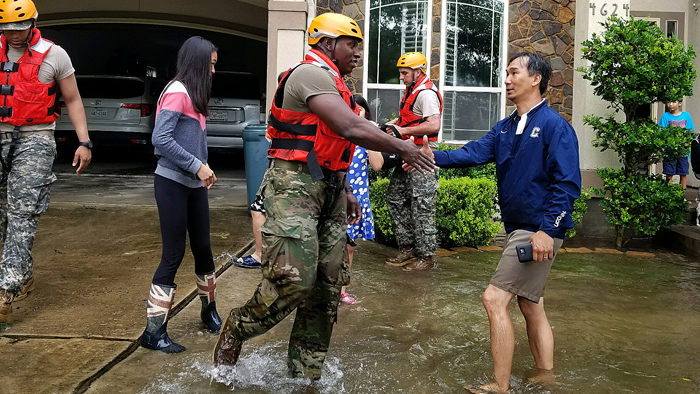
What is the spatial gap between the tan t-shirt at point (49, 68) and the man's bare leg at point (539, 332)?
3307 mm

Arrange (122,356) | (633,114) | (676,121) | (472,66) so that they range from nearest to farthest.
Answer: (122,356) < (633,114) < (472,66) < (676,121)

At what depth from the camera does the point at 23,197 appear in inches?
182

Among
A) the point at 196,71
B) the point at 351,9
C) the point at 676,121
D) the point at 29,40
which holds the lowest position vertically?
the point at 196,71

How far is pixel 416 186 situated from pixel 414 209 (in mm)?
228

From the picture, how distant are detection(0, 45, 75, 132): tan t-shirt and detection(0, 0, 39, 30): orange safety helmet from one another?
211 mm

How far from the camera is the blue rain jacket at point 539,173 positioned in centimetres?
355

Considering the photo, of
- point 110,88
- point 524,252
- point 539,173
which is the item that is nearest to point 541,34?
point 539,173

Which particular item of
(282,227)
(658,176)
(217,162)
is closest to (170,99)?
(282,227)

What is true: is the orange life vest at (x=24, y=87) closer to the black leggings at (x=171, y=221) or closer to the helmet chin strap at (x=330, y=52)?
the black leggings at (x=171, y=221)

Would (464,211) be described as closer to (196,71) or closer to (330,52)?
(196,71)

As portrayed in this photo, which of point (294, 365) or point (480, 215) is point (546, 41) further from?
point (294, 365)

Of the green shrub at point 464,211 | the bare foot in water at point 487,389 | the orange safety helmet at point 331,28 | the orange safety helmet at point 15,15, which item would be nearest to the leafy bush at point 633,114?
the green shrub at point 464,211

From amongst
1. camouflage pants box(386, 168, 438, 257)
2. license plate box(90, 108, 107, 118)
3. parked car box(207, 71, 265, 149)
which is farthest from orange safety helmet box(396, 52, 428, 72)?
license plate box(90, 108, 107, 118)

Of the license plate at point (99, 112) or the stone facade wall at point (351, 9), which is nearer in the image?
the stone facade wall at point (351, 9)
